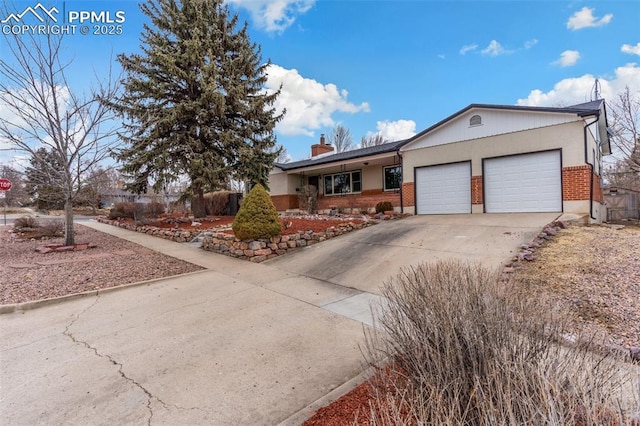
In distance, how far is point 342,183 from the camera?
19.2m

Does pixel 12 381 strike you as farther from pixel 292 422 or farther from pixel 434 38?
pixel 434 38

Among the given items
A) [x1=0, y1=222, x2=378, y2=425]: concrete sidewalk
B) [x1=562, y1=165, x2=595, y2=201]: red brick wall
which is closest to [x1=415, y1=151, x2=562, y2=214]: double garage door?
[x1=562, y1=165, x2=595, y2=201]: red brick wall

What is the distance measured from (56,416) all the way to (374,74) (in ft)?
55.1

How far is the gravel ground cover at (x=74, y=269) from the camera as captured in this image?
6043 mm

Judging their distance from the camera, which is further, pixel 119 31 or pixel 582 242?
pixel 119 31

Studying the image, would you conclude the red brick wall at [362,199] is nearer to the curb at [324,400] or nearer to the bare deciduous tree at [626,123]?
the curb at [324,400]

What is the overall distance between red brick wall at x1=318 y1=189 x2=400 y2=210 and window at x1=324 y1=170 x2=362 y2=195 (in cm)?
41

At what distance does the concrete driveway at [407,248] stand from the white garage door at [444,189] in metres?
1.83

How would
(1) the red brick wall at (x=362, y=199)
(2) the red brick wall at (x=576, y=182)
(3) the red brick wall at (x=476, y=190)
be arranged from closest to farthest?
(2) the red brick wall at (x=576, y=182), (3) the red brick wall at (x=476, y=190), (1) the red brick wall at (x=362, y=199)

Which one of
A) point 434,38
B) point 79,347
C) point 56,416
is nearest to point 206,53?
point 434,38

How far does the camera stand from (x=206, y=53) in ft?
47.9

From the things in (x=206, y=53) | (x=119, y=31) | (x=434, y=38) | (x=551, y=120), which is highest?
(x=206, y=53)

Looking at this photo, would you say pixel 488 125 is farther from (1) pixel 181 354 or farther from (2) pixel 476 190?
(1) pixel 181 354

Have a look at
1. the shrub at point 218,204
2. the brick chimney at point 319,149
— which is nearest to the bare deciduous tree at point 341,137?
the brick chimney at point 319,149
